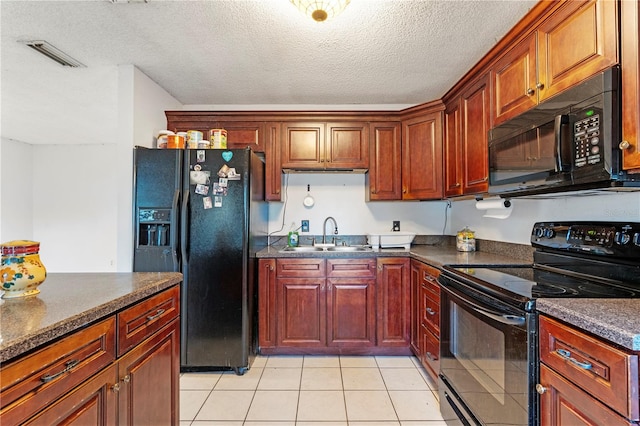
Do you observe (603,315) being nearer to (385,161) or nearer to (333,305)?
(333,305)

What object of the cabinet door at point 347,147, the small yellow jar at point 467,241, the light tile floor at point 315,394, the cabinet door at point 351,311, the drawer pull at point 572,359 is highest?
the cabinet door at point 347,147

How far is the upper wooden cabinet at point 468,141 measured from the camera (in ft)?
6.79

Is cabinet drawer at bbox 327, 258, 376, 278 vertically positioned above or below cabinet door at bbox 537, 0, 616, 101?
below

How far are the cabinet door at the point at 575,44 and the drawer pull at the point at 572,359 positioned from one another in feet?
3.49

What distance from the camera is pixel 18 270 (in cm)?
103

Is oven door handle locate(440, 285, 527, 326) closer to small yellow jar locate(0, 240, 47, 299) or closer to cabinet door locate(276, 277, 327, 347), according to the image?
cabinet door locate(276, 277, 327, 347)

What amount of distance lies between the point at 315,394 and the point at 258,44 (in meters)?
2.34

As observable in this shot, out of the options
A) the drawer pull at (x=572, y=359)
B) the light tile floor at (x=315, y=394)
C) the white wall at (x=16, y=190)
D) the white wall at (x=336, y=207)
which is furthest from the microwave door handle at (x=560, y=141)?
the white wall at (x=16, y=190)

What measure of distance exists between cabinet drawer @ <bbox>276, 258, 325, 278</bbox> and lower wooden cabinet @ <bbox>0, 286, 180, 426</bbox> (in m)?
1.14

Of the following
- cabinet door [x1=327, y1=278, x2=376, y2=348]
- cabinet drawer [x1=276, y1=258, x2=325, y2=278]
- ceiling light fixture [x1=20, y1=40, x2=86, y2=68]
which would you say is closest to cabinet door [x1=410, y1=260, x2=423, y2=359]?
cabinet door [x1=327, y1=278, x2=376, y2=348]

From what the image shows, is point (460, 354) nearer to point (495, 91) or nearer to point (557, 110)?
point (557, 110)

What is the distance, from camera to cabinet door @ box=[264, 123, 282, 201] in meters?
2.88

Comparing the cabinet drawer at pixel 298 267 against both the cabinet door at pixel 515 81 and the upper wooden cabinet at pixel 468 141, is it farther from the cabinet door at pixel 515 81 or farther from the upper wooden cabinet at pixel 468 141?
the cabinet door at pixel 515 81

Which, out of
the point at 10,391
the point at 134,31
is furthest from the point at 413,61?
the point at 10,391
